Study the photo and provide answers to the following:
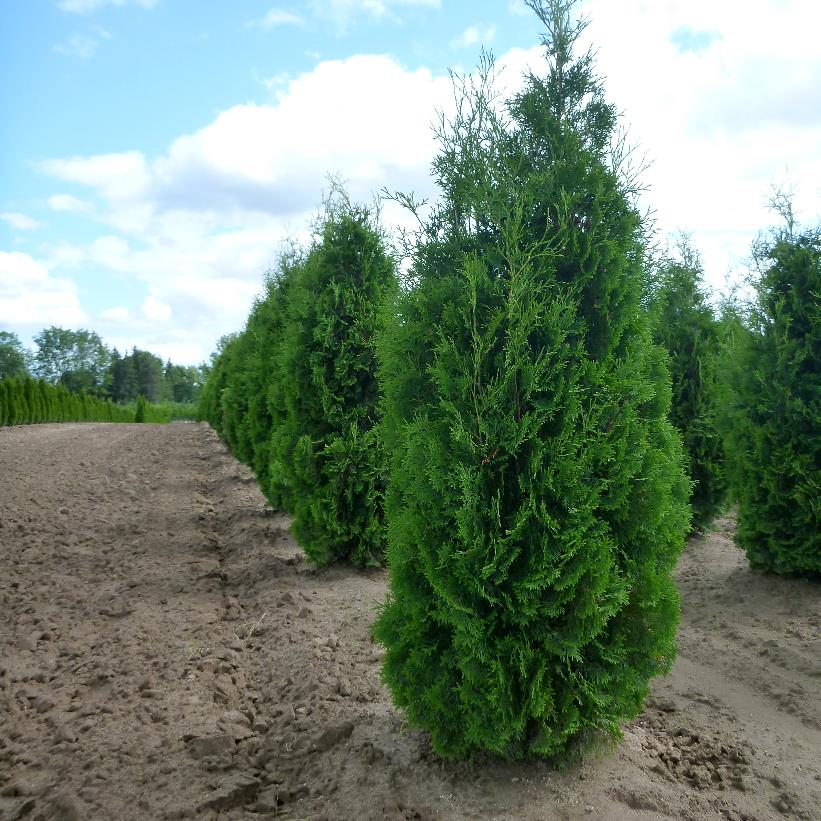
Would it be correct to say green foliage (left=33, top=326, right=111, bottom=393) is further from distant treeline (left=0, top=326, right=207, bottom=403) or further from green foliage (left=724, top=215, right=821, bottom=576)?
green foliage (left=724, top=215, right=821, bottom=576)

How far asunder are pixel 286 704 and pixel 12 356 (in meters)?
94.2

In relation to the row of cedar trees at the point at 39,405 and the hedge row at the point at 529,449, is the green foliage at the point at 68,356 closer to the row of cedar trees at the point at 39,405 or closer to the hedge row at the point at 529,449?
the row of cedar trees at the point at 39,405

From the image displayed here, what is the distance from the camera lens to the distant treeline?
8334 cm

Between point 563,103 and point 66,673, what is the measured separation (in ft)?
17.0

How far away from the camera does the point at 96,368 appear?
91.7 metres

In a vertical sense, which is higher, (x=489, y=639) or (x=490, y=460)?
(x=490, y=460)

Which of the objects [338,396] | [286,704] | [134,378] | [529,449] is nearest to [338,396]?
[338,396]

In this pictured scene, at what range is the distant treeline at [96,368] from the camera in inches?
3281

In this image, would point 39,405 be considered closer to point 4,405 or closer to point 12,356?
point 4,405

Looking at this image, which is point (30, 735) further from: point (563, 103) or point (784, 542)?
point (784, 542)

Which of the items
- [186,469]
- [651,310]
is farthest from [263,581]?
[186,469]

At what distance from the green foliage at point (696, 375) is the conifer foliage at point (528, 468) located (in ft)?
19.1

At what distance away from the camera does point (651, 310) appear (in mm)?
3883

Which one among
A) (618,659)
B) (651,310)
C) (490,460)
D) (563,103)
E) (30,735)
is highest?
(563,103)
